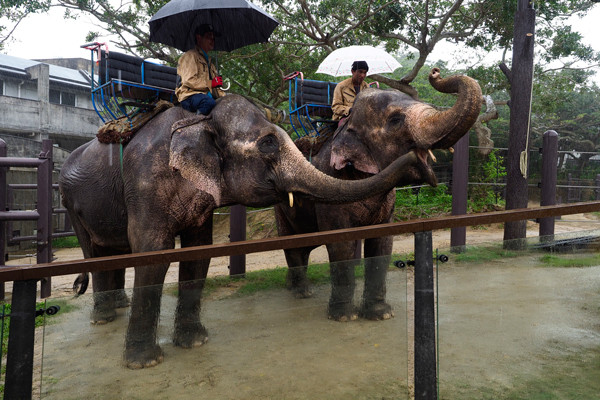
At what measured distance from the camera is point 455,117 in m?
3.48

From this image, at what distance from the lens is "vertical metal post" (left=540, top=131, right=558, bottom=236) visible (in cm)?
714

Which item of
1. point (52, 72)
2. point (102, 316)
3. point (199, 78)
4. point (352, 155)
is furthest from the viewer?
point (52, 72)

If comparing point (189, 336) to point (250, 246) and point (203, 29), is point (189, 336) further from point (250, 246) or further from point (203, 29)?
point (203, 29)

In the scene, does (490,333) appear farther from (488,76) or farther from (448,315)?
(488,76)

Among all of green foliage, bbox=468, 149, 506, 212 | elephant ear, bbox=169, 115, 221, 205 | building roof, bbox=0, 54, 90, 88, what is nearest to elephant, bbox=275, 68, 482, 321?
elephant ear, bbox=169, 115, 221, 205

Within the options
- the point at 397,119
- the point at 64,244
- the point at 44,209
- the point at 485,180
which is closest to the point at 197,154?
the point at 397,119

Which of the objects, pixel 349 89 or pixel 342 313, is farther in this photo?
pixel 349 89

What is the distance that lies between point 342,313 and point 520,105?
6.11 m

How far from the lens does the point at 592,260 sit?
2.60 metres

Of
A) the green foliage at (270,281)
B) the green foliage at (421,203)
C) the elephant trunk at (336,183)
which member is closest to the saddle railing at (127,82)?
the elephant trunk at (336,183)

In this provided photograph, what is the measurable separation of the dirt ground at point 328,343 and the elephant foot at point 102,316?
3cm

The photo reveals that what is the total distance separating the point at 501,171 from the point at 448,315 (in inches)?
430

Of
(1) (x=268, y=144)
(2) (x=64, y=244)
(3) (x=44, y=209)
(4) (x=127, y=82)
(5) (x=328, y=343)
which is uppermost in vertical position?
(4) (x=127, y=82)

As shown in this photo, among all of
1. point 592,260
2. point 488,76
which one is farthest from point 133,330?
point 488,76
